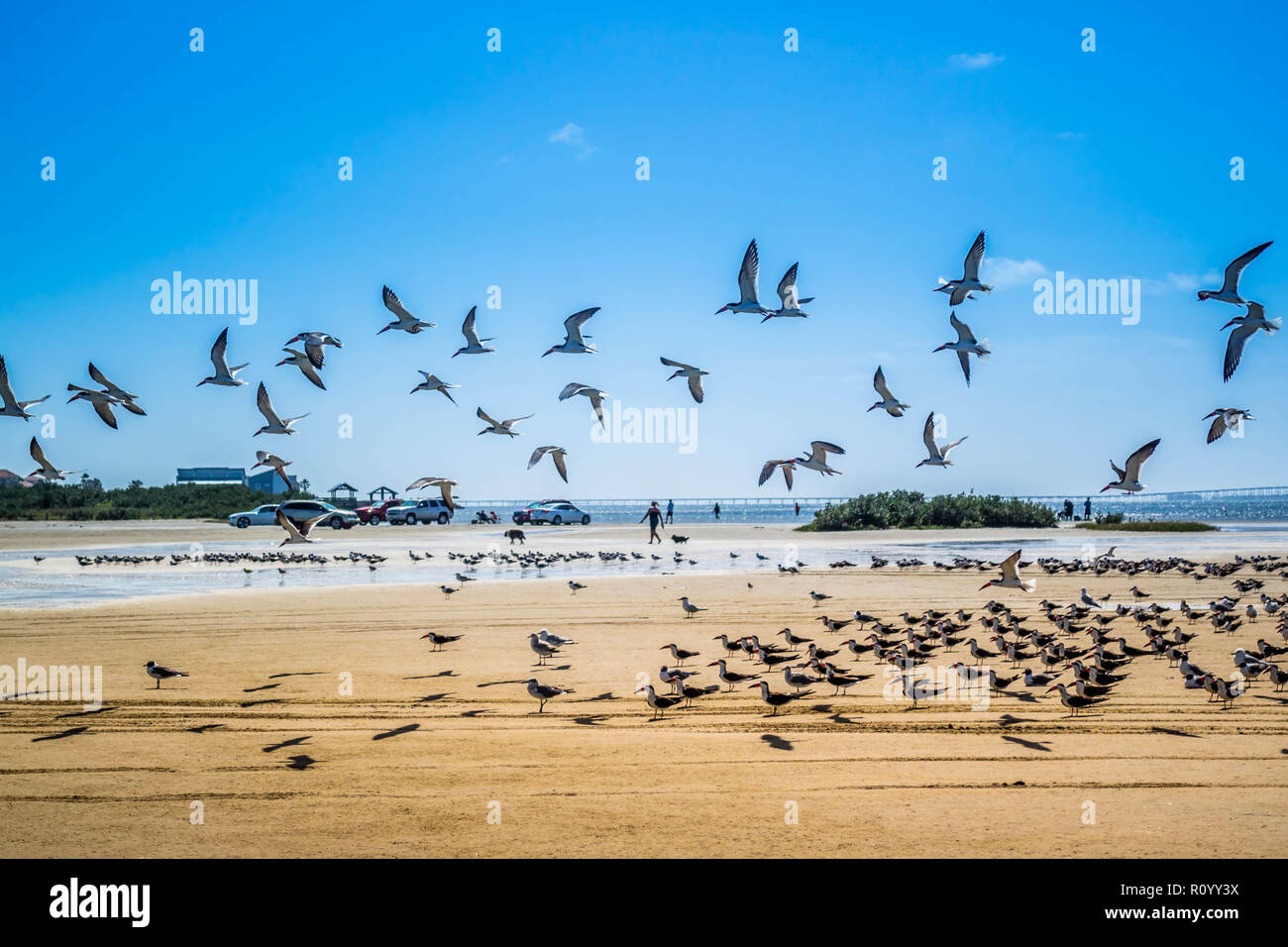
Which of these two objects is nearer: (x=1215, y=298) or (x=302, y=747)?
(x=302, y=747)

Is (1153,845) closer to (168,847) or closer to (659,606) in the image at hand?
(168,847)

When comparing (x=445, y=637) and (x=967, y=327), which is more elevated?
(x=967, y=327)

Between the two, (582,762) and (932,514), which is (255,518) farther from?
(582,762)

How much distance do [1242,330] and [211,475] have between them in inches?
3755

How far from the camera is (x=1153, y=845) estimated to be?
6547mm

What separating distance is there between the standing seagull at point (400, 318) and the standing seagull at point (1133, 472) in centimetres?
1413

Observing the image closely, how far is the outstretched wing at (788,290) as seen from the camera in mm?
18594

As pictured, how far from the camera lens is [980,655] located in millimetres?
13000

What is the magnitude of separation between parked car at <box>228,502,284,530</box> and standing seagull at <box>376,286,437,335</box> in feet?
146

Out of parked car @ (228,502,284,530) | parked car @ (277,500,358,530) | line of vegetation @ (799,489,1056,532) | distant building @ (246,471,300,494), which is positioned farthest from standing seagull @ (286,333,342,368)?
distant building @ (246,471,300,494)

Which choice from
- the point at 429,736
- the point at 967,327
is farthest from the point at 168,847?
the point at 967,327

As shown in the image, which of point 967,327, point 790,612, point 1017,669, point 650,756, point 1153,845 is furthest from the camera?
point 967,327

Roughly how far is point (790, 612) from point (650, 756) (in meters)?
10.2
